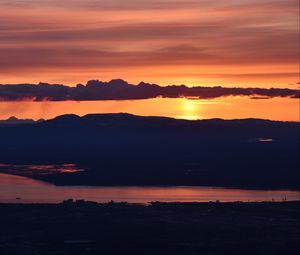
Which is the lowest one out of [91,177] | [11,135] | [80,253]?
[80,253]

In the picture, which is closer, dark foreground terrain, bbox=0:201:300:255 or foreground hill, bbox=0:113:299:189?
dark foreground terrain, bbox=0:201:300:255

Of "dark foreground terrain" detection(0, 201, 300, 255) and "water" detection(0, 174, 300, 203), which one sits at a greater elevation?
"water" detection(0, 174, 300, 203)

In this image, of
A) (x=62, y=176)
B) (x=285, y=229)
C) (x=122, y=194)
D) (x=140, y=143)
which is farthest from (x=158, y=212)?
(x=140, y=143)

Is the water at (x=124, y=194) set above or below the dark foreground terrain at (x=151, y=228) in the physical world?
above

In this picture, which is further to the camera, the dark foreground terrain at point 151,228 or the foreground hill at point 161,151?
the foreground hill at point 161,151

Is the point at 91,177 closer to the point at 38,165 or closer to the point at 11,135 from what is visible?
the point at 38,165
